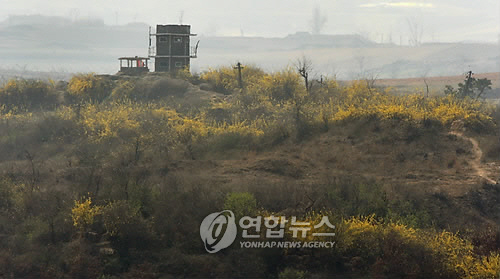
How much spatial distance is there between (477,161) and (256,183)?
10457mm

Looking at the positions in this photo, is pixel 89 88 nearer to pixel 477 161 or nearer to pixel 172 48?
pixel 172 48

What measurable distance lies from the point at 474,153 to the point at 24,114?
31901mm

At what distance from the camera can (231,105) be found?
35125 millimetres

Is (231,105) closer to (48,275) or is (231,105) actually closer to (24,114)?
(24,114)

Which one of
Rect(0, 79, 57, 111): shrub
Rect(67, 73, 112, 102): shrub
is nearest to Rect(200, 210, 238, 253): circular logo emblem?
Rect(67, 73, 112, 102): shrub

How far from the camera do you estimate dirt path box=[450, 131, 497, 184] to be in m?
21.1

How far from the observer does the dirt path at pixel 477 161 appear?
830 inches

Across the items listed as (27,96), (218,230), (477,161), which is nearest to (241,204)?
(218,230)

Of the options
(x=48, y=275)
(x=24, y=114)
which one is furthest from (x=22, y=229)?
(x=24, y=114)

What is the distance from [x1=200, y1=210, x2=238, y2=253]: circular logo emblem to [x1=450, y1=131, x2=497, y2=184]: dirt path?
1148 centimetres

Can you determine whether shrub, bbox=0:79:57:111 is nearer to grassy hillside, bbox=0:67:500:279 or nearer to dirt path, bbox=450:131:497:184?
grassy hillside, bbox=0:67:500:279

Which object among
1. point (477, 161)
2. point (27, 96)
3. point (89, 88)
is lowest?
point (477, 161)

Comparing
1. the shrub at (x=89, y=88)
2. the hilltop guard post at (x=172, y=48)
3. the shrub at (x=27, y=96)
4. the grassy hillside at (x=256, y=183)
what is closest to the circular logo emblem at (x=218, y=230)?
the grassy hillside at (x=256, y=183)

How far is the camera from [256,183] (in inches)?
789
